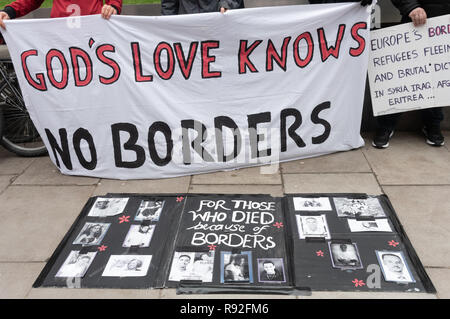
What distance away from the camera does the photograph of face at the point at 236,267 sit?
2652 millimetres

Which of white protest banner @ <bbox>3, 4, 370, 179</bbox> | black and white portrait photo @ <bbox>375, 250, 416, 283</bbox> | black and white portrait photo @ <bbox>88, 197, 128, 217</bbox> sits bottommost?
black and white portrait photo @ <bbox>88, 197, 128, 217</bbox>

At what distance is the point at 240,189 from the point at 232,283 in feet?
3.91

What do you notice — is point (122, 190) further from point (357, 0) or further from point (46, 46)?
point (357, 0)

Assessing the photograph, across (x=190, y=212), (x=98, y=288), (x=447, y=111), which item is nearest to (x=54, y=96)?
(x=190, y=212)

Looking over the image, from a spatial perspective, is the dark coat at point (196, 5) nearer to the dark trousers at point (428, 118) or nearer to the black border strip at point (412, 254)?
the dark trousers at point (428, 118)

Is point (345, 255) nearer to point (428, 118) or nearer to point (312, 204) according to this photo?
point (312, 204)

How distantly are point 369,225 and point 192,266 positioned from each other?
4.34ft

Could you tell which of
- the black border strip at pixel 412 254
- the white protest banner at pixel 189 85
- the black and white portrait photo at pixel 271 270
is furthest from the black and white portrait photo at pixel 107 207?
the black border strip at pixel 412 254

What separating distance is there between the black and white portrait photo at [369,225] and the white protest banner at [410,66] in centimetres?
146

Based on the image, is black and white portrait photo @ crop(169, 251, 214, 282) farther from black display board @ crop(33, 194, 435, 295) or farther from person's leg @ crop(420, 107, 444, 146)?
person's leg @ crop(420, 107, 444, 146)

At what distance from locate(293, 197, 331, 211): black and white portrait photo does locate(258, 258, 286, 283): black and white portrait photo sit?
0.67 meters

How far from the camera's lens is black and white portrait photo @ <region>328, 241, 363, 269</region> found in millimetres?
2725

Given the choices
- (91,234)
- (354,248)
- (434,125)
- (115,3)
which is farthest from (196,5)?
(434,125)

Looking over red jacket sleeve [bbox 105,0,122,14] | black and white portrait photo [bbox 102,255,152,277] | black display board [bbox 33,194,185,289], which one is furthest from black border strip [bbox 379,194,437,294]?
red jacket sleeve [bbox 105,0,122,14]
